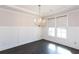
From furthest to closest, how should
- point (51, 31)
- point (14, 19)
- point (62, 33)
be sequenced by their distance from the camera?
point (51, 31) → point (62, 33) → point (14, 19)

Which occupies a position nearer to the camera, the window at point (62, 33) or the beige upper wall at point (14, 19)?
the beige upper wall at point (14, 19)

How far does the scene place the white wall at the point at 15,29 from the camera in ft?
9.27

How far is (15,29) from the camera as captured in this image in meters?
3.30

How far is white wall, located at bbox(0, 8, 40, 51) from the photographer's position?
2.82 meters

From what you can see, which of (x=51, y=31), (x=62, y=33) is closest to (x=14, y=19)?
(x=51, y=31)

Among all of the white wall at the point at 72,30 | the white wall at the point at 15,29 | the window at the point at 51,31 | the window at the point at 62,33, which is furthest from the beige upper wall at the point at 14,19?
the white wall at the point at 72,30

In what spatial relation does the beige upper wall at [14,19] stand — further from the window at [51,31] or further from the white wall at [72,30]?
the white wall at [72,30]

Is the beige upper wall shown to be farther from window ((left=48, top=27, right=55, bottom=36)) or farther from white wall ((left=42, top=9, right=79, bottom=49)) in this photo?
white wall ((left=42, top=9, right=79, bottom=49))

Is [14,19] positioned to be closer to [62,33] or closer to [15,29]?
[15,29]

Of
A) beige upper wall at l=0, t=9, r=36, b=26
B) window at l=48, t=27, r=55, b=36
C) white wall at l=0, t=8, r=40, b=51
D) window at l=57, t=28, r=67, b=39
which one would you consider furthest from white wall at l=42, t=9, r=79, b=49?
beige upper wall at l=0, t=9, r=36, b=26

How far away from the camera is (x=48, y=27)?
4.88 metres
